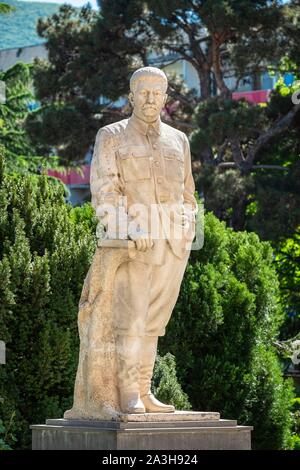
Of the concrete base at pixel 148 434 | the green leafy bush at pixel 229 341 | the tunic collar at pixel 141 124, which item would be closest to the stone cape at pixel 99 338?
the concrete base at pixel 148 434

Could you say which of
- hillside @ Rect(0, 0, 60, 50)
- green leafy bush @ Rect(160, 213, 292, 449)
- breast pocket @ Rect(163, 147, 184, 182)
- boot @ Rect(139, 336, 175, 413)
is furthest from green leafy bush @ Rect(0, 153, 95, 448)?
hillside @ Rect(0, 0, 60, 50)

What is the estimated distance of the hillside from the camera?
54.0 meters

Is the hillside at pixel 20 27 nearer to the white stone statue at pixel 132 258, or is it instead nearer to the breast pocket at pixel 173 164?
the breast pocket at pixel 173 164

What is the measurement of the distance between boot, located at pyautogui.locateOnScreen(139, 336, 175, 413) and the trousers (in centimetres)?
9

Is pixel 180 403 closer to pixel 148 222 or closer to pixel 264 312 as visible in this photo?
pixel 264 312

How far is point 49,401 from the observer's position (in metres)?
18.6

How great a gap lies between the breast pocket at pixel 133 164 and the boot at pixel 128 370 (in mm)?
1367

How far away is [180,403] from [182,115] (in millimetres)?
16377

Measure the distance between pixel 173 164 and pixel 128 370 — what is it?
72.9 inches

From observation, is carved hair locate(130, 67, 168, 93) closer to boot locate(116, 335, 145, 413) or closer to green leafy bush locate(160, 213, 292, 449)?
boot locate(116, 335, 145, 413)

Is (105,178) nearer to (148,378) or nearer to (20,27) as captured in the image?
(148,378)

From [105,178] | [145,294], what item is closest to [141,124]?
[105,178]

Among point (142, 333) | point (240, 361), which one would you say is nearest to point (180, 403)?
point (240, 361)

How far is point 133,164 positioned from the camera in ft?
43.1
